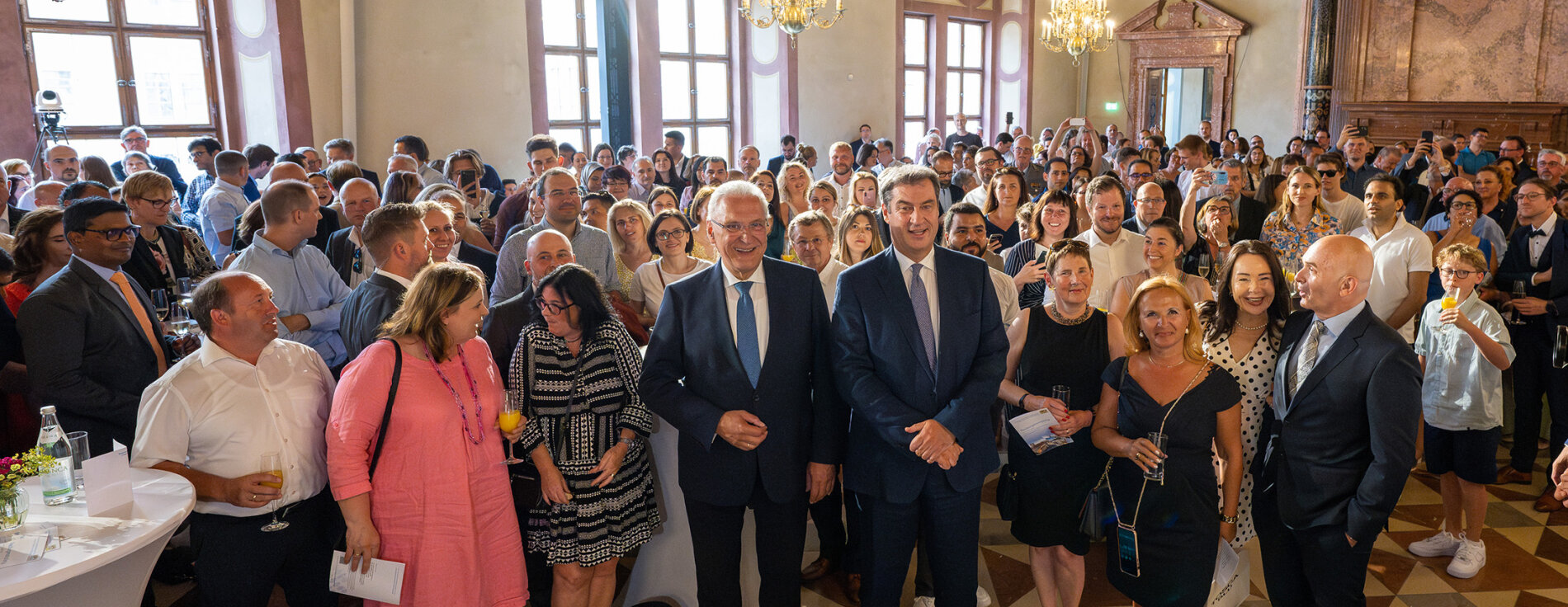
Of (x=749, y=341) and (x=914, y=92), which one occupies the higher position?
(x=914, y=92)

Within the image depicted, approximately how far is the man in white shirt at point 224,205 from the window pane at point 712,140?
724 cm

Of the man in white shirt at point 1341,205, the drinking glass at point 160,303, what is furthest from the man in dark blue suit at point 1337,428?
the drinking glass at point 160,303

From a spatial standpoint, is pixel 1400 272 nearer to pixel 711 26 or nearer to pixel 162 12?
pixel 162 12

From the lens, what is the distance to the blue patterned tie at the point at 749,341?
103 inches

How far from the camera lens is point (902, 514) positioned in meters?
2.66

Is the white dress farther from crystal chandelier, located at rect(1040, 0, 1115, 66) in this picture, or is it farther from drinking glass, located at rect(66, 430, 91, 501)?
crystal chandelier, located at rect(1040, 0, 1115, 66)

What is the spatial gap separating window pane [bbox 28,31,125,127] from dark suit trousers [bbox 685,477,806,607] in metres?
7.61

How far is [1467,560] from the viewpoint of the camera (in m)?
3.69

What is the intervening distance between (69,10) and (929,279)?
824cm

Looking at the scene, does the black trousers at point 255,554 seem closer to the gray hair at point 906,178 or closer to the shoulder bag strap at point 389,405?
the shoulder bag strap at point 389,405

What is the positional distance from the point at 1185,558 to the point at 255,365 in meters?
2.79

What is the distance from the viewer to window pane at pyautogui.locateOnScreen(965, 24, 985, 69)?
15.6 metres

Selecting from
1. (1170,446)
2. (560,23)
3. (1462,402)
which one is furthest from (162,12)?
(1462,402)

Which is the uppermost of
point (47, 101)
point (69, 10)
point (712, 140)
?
point (69, 10)
